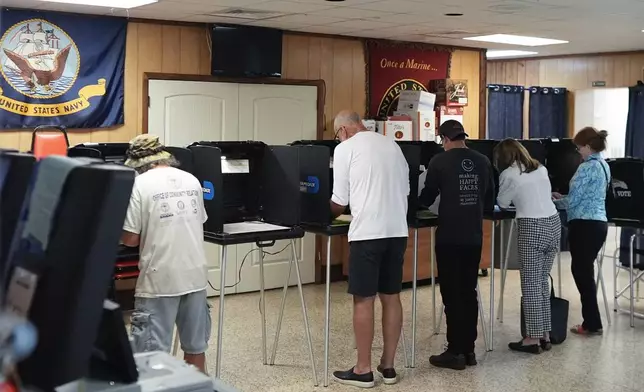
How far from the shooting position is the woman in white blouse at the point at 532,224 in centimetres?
489

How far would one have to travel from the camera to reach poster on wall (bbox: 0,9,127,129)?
5648mm

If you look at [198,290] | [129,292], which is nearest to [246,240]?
[198,290]

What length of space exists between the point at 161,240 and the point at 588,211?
3192 millimetres

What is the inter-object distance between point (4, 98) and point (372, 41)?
11.7 feet

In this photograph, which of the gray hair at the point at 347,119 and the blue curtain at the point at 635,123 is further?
the blue curtain at the point at 635,123

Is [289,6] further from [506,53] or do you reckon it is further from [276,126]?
[506,53]

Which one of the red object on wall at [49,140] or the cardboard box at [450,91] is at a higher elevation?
the cardboard box at [450,91]

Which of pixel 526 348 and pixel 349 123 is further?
pixel 526 348

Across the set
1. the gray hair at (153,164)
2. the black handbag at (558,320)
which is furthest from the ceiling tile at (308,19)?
the gray hair at (153,164)

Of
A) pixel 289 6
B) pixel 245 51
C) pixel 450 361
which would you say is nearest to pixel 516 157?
pixel 450 361

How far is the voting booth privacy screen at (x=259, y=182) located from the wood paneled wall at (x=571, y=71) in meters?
6.50

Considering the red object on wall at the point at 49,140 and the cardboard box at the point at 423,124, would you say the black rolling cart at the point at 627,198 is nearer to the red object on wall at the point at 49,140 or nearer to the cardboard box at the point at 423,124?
the cardboard box at the point at 423,124

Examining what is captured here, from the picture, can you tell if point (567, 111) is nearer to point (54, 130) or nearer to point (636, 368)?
point (636, 368)

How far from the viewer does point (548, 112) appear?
10.1 m
